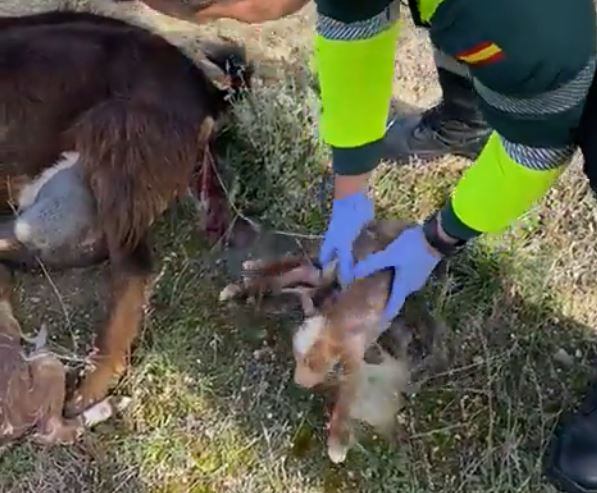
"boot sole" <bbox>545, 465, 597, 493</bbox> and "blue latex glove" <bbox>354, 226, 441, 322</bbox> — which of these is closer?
"blue latex glove" <bbox>354, 226, 441, 322</bbox>

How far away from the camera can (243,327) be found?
304 cm

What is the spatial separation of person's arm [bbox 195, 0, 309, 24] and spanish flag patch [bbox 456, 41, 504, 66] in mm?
1210

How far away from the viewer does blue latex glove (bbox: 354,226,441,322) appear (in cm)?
244

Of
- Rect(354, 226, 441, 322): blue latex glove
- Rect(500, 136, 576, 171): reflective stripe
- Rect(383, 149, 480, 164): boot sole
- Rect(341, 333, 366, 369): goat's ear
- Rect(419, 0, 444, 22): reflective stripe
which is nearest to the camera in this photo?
Rect(419, 0, 444, 22): reflective stripe

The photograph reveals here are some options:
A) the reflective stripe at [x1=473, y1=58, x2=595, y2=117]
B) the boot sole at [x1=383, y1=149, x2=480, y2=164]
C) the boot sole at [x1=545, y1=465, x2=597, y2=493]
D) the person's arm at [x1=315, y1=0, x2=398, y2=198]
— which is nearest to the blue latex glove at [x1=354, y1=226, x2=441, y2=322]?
the person's arm at [x1=315, y1=0, x2=398, y2=198]

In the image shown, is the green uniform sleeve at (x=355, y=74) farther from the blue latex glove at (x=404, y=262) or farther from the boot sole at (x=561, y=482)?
the boot sole at (x=561, y=482)

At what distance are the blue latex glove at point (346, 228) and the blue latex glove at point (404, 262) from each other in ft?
0.18

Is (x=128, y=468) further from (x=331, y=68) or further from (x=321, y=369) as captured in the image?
(x=331, y=68)

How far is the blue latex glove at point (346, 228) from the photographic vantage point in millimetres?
2525

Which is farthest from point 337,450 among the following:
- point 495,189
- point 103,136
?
point 103,136

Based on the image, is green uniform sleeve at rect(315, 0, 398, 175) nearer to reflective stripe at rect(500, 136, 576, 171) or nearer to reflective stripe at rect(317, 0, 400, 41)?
reflective stripe at rect(317, 0, 400, 41)

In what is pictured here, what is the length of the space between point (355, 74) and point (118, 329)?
3.71 ft

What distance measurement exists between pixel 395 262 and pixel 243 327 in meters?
0.71

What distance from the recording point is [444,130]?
126 inches
